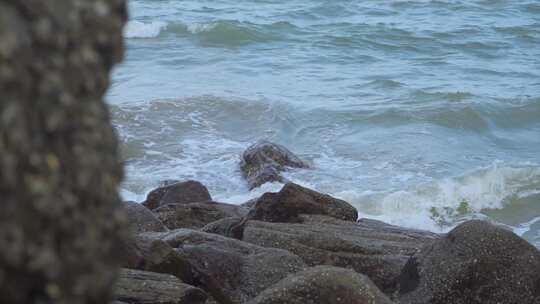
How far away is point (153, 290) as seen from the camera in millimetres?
4098

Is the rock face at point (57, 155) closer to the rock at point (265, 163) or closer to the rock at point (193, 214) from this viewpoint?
the rock at point (193, 214)

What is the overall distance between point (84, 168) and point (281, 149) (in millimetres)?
10319

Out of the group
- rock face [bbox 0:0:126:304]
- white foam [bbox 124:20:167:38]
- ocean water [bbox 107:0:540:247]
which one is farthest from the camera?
white foam [bbox 124:20:167:38]

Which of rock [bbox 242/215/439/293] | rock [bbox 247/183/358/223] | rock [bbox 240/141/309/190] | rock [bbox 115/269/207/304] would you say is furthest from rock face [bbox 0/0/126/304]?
rock [bbox 240/141/309/190]

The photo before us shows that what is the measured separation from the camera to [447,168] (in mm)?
12008

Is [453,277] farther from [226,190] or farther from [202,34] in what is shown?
[202,34]

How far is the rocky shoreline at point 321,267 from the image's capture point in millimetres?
3973

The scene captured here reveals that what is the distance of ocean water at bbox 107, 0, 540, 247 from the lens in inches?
436

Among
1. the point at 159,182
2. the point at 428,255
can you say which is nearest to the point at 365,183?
the point at 159,182

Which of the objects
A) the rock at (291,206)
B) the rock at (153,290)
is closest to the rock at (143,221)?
the rock at (291,206)

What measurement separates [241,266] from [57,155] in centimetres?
377

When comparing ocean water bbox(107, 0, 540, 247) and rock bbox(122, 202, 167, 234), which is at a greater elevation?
rock bbox(122, 202, 167, 234)

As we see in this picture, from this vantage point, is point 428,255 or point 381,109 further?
point 381,109

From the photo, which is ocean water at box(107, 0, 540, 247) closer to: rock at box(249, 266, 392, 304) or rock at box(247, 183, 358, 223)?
rock at box(247, 183, 358, 223)
